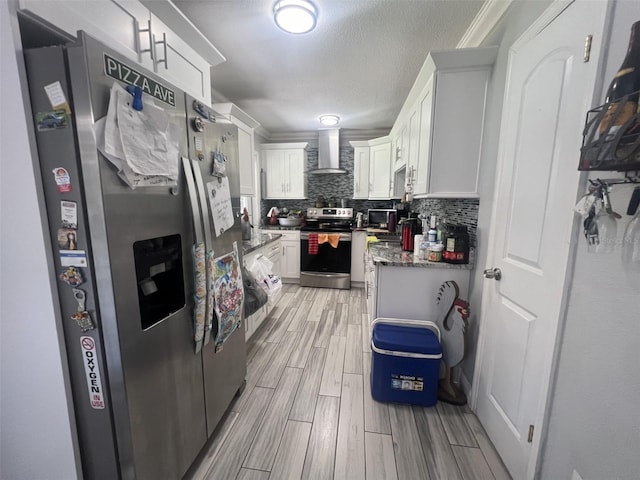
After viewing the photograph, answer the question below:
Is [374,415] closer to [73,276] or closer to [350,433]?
[350,433]

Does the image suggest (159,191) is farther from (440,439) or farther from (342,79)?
(342,79)

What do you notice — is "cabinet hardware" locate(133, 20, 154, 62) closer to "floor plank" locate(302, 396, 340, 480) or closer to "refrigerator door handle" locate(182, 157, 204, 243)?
"refrigerator door handle" locate(182, 157, 204, 243)

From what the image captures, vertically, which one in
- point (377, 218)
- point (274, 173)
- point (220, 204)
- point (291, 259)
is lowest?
point (291, 259)

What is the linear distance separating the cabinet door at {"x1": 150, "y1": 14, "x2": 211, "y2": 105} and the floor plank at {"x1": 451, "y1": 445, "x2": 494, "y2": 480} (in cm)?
248

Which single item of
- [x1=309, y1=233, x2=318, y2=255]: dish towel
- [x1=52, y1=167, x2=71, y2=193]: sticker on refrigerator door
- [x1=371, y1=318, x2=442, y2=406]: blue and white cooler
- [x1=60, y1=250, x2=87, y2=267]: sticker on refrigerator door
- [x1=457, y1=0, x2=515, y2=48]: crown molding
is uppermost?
[x1=457, y1=0, x2=515, y2=48]: crown molding

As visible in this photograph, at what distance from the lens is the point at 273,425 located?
149cm

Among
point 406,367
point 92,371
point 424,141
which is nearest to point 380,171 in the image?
point 424,141

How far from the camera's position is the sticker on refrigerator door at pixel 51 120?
2.31ft

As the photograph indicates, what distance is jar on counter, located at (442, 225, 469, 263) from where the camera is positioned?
1.67m

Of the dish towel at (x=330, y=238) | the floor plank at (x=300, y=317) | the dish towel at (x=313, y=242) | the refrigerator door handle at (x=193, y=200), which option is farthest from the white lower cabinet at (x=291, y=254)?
the refrigerator door handle at (x=193, y=200)

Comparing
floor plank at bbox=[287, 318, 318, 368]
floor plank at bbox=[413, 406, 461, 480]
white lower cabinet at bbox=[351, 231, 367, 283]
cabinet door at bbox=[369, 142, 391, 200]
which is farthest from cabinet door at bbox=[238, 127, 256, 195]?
floor plank at bbox=[413, 406, 461, 480]

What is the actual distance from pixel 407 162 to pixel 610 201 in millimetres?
1794

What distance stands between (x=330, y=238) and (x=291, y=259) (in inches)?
29.4

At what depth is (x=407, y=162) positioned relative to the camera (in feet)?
7.94
